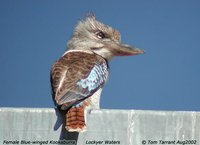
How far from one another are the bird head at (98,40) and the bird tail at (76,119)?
7.71 ft

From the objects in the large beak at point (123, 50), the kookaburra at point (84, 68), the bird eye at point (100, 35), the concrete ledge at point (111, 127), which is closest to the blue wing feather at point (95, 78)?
the kookaburra at point (84, 68)

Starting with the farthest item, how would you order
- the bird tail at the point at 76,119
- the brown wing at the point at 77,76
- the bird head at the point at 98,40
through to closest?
the bird head at the point at 98,40, the brown wing at the point at 77,76, the bird tail at the point at 76,119

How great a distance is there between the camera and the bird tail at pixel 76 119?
389 cm

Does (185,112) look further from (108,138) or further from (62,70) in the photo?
(62,70)

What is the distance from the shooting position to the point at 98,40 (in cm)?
743

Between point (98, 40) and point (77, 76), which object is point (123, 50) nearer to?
point (98, 40)

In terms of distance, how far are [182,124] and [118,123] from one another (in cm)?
42

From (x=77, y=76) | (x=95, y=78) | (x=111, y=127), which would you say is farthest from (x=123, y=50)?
(x=111, y=127)

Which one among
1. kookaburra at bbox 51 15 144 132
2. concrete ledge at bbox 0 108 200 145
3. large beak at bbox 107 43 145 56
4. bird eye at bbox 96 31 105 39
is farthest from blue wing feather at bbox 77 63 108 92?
concrete ledge at bbox 0 108 200 145

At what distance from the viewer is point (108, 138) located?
3.71 metres

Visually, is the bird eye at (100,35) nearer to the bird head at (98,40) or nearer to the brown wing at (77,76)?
the bird head at (98,40)

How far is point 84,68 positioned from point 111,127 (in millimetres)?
2126

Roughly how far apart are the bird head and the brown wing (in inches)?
17.9

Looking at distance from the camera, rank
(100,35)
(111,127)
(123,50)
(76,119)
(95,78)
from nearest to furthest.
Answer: (111,127), (76,119), (95,78), (123,50), (100,35)
